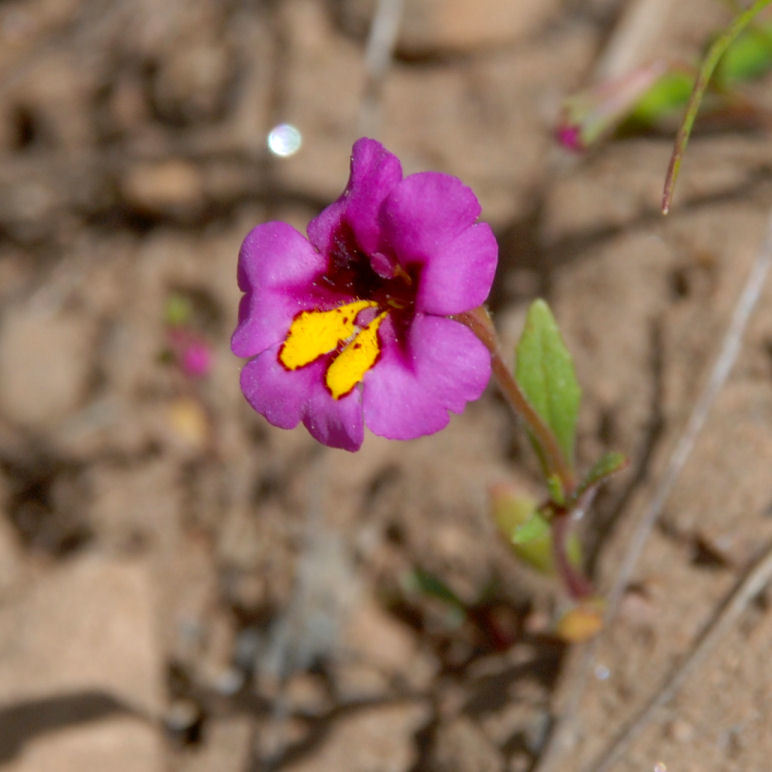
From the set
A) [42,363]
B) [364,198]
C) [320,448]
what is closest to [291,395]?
[364,198]

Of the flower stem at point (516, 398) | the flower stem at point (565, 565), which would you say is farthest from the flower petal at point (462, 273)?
the flower stem at point (565, 565)

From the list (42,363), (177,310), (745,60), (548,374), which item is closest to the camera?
(548,374)

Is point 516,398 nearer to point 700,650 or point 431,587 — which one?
point 700,650

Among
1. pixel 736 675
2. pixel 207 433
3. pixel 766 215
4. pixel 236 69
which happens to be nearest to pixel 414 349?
pixel 736 675

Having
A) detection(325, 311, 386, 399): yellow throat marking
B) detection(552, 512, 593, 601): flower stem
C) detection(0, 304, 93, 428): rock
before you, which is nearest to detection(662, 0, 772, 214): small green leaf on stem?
detection(325, 311, 386, 399): yellow throat marking

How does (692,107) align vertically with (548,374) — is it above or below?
above

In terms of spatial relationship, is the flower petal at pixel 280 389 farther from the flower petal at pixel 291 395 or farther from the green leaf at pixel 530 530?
the green leaf at pixel 530 530
